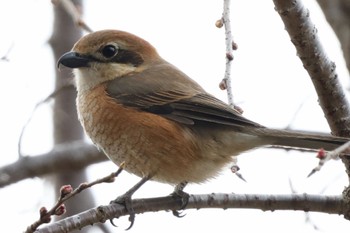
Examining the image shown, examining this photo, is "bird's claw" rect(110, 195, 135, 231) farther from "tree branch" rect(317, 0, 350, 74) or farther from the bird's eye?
"tree branch" rect(317, 0, 350, 74)

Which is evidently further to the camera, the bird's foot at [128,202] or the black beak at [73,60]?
the black beak at [73,60]

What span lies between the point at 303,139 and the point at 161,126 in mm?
827

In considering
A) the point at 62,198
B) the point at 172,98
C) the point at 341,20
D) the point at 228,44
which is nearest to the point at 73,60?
the point at 172,98

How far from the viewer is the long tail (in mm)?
3129

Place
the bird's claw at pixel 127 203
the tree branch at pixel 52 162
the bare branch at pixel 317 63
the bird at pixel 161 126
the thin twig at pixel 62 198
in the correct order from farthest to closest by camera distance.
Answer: the tree branch at pixel 52 162
the bird at pixel 161 126
the bird's claw at pixel 127 203
the bare branch at pixel 317 63
the thin twig at pixel 62 198

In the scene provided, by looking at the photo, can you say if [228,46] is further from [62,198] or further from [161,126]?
[62,198]

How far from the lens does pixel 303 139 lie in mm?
3336

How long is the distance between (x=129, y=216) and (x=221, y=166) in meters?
0.72

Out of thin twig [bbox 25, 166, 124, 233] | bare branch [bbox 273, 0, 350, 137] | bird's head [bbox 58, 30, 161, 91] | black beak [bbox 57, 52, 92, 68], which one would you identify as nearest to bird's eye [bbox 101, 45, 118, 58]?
bird's head [bbox 58, 30, 161, 91]

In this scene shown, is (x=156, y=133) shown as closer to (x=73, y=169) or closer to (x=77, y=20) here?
(x=77, y=20)

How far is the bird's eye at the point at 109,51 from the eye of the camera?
4.19 m

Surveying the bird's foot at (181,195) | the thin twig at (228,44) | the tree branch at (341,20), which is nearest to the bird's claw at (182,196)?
the bird's foot at (181,195)

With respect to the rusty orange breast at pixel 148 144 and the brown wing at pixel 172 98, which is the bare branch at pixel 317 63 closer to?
the brown wing at pixel 172 98

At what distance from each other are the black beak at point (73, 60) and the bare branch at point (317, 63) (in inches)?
56.9
